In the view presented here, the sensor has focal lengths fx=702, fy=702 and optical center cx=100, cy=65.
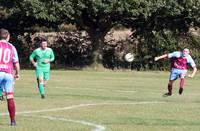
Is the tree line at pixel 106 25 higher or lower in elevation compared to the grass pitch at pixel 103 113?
higher

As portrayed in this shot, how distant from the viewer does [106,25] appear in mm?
46000

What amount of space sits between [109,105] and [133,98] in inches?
128

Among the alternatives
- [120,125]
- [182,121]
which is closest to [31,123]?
[120,125]

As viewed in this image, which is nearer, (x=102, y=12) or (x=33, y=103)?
(x=33, y=103)

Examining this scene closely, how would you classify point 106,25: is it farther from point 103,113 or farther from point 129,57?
point 103,113

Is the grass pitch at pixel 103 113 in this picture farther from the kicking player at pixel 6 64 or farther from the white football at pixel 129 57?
the white football at pixel 129 57

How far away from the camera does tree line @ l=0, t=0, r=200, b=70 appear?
42406mm

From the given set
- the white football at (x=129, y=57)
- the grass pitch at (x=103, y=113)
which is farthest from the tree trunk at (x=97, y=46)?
the grass pitch at (x=103, y=113)

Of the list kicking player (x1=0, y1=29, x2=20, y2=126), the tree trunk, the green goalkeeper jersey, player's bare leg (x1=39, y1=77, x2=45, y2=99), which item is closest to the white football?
the tree trunk

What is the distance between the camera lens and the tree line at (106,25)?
42.4 metres

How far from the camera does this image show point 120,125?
45.7 feet

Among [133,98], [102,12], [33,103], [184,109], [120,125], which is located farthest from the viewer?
[102,12]

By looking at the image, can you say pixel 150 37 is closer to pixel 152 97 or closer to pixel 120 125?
pixel 152 97

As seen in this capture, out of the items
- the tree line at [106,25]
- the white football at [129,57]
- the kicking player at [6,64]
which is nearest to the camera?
the kicking player at [6,64]
